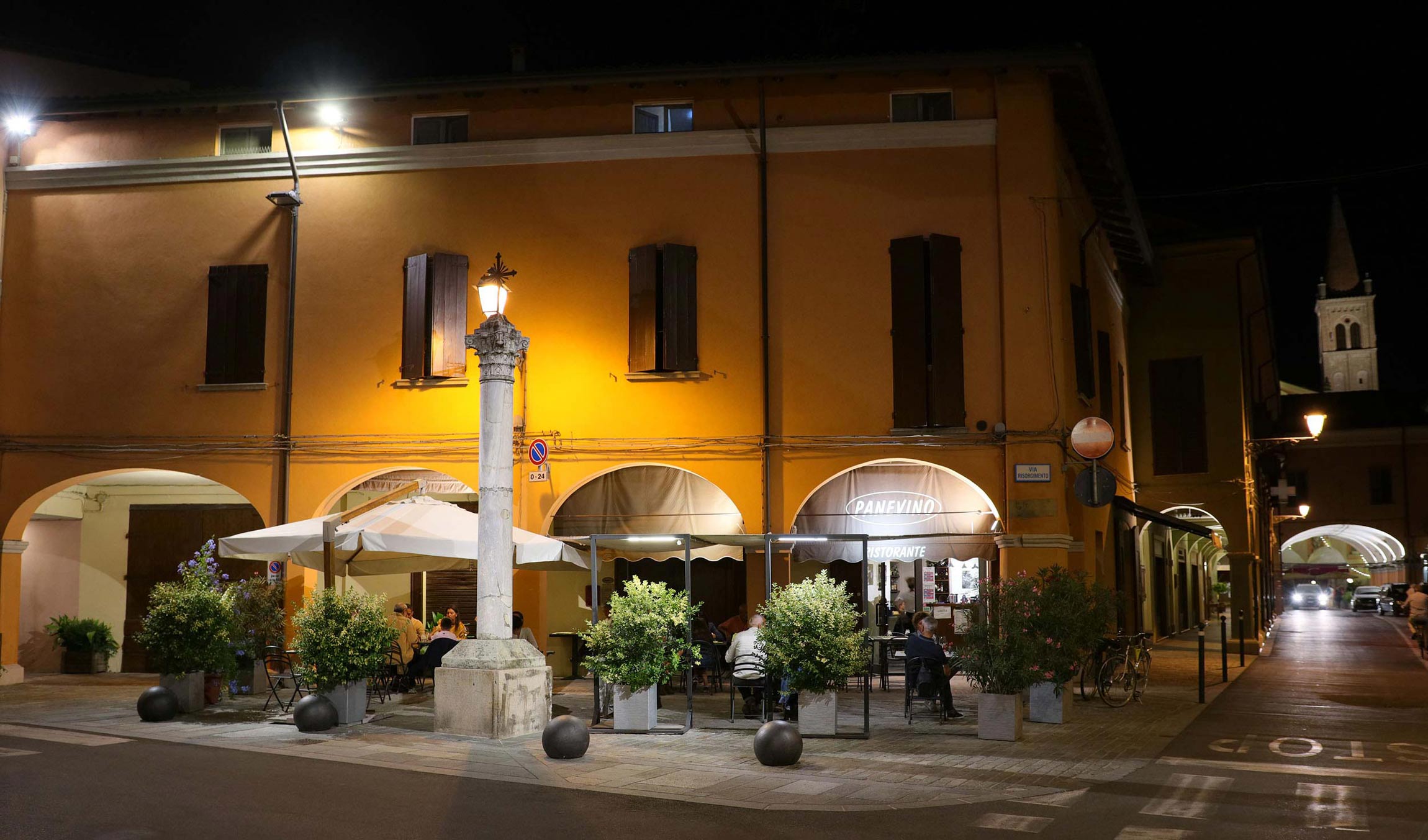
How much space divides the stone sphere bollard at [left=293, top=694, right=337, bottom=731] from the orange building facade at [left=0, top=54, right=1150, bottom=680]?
18.3 feet

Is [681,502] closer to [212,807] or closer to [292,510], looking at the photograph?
[292,510]

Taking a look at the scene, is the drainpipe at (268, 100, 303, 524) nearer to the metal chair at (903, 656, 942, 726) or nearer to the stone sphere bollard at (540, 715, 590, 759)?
the stone sphere bollard at (540, 715, 590, 759)

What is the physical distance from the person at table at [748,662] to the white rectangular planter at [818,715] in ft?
3.27

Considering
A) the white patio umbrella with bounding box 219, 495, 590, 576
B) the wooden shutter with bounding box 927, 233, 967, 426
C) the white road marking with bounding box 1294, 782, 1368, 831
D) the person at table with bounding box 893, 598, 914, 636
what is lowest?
the white road marking with bounding box 1294, 782, 1368, 831

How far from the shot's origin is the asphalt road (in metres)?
7.66

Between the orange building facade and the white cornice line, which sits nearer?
the orange building facade

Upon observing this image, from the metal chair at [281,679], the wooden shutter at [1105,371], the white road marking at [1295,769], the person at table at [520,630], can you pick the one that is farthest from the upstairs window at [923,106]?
the metal chair at [281,679]

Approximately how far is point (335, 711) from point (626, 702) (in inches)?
119

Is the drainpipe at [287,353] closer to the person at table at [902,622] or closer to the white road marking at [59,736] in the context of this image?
the white road marking at [59,736]

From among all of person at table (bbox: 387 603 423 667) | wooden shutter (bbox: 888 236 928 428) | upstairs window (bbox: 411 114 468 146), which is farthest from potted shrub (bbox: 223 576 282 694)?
wooden shutter (bbox: 888 236 928 428)

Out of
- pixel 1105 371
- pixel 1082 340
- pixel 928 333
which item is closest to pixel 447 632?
pixel 928 333

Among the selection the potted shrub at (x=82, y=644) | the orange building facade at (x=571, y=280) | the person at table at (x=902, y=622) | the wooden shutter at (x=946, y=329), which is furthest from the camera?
the potted shrub at (x=82, y=644)

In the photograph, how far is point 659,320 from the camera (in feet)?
57.6

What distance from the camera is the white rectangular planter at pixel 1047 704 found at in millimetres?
13266
